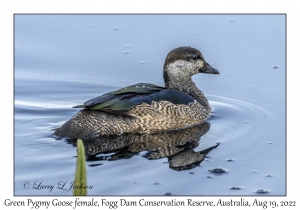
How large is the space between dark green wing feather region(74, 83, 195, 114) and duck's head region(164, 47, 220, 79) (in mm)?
720

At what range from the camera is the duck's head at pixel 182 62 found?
11742mm

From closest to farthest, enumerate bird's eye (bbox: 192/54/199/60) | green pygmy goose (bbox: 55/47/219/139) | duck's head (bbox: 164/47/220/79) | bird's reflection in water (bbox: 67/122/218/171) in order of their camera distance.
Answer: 1. bird's reflection in water (bbox: 67/122/218/171)
2. green pygmy goose (bbox: 55/47/219/139)
3. duck's head (bbox: 164/47/220/79)
4. bird's eye (bbox: 192/54/199/60)

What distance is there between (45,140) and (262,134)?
11.1ft

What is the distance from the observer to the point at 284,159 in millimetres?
9508

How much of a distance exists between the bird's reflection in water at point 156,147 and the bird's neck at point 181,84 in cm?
112

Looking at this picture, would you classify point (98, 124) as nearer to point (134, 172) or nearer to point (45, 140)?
point (45, 140)

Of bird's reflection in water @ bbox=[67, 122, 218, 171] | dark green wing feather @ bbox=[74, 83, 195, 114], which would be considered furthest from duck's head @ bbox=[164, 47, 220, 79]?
Answer: bird's reflection in water @ bbox=[67, 122, 218, 171]

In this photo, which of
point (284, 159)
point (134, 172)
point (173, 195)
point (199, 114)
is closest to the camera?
point (173, 195)

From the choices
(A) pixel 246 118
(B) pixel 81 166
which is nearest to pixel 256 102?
(A) pixel 246 118

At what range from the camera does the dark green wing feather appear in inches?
403

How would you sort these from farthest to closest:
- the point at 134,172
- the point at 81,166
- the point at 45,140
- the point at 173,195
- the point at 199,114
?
1. the point at 199,114
2. the point at 45,140
3. the point at 134,172
4. the point at 173,195
5. the point at 81,166

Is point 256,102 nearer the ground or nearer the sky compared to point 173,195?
nearer the sky

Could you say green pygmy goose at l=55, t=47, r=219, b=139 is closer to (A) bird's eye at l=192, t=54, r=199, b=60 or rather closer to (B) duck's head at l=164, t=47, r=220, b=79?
(B) duck's head at l=164, t=47, r=220, b=79

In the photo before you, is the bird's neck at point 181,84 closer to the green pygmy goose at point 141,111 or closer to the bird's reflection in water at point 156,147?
the green pygmy goose at point 141,111
